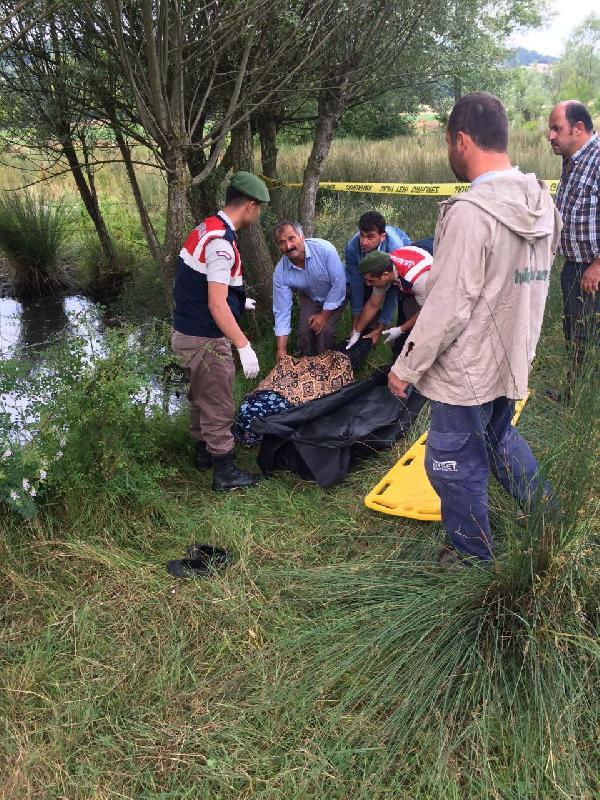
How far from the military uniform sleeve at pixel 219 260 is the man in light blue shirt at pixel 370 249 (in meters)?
1.36

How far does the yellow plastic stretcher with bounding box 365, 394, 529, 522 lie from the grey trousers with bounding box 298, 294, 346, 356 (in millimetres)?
1465

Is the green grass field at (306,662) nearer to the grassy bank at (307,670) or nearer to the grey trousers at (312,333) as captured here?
the grassy bank at (307,670)

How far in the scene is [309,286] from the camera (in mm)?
4574

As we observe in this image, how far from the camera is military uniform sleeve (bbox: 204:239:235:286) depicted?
10.3 feet

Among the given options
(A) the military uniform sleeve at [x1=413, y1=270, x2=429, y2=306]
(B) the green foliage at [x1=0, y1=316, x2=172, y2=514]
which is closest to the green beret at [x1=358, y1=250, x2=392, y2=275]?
(A) the military uniform sleeve at [x1=413, y1=270, x2=429, y2=306]

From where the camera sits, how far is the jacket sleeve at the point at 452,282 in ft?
6.63

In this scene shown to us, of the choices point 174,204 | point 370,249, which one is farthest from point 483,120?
point 174,204

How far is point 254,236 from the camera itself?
5266 mm

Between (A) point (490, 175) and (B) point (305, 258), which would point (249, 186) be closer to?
(B) point (305, 258)

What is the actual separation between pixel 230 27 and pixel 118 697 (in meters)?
3.59

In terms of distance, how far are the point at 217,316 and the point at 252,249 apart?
2.30 m

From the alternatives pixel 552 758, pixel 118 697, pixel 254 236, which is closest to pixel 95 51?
pixel 254 236

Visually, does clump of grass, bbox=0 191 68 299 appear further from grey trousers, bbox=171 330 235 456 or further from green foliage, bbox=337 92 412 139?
grey trousers, bbox=171 330 235 456

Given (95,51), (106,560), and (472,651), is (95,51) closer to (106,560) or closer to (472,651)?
(106,560)
